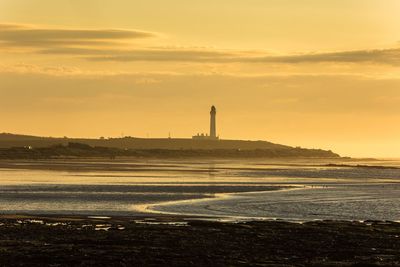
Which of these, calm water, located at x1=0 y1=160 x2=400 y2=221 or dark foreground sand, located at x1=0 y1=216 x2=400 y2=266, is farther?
calm water, located at x1=0 y1=160 x2=400 y2=221

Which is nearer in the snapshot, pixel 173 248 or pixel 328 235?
pixel 173 248

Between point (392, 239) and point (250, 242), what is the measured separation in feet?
17.5

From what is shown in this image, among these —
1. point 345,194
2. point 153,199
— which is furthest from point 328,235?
point 345,194

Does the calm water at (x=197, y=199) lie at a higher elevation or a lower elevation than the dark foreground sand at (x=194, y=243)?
higher

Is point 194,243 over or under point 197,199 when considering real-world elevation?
under

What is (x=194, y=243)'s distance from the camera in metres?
31.3

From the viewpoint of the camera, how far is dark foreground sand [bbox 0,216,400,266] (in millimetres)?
27484

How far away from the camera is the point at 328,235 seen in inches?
1352

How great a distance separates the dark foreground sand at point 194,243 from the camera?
27484 mm

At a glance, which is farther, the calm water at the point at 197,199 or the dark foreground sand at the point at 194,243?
the calm water at the point at 197,199

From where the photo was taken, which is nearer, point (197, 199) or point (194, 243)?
point (194, 243)

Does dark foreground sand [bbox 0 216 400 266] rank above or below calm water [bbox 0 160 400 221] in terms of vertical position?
below

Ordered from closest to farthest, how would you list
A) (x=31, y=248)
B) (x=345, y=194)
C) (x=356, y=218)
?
1. (x=31, y=248)
2. (x=356, y=218)
3. (x=345, y=194)

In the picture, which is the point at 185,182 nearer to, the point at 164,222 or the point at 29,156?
the point at 164,222
